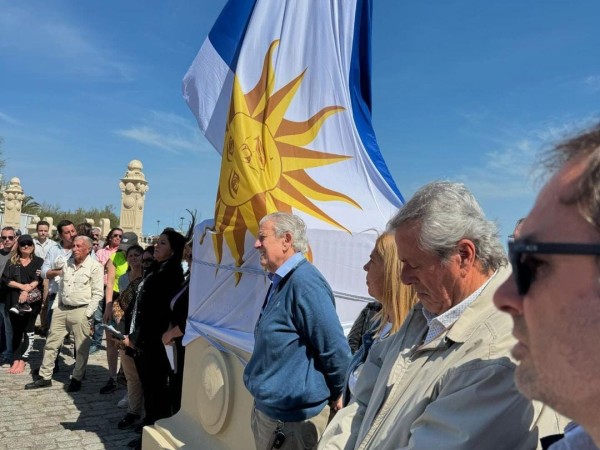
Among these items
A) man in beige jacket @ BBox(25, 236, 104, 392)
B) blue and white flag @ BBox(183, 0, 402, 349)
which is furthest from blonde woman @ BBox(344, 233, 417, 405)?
man in beige jacket @ BBox(25, 236, 104, 392)

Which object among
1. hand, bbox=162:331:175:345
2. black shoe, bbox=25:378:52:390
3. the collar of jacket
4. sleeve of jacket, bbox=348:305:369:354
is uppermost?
the collar of jacket

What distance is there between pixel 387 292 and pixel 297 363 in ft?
2.27

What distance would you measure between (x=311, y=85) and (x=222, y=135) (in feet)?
3.09

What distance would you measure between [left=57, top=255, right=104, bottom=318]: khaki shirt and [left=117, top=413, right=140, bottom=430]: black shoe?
70.4 inches

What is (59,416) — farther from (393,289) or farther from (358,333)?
(393,289)

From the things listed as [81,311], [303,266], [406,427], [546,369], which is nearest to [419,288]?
[406,427]

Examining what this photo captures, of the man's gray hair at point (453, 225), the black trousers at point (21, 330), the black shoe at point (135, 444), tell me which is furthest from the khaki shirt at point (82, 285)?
the man's gray hair at point (453, 225)

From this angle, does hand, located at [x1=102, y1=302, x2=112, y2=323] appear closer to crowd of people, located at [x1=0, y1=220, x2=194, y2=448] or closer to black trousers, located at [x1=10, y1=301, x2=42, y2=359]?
crowd of people, located at [x1=0, y1=220, x2=194, y2=448]

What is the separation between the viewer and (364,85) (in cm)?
446

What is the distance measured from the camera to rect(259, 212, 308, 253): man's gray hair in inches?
119

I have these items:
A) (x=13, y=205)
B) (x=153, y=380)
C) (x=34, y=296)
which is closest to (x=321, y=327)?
(x=153, y=380)

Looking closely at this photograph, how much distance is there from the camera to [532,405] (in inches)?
51.0

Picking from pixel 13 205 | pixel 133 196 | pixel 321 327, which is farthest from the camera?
pixel 13 205

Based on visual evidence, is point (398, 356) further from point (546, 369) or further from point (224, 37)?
point (224, 37)
